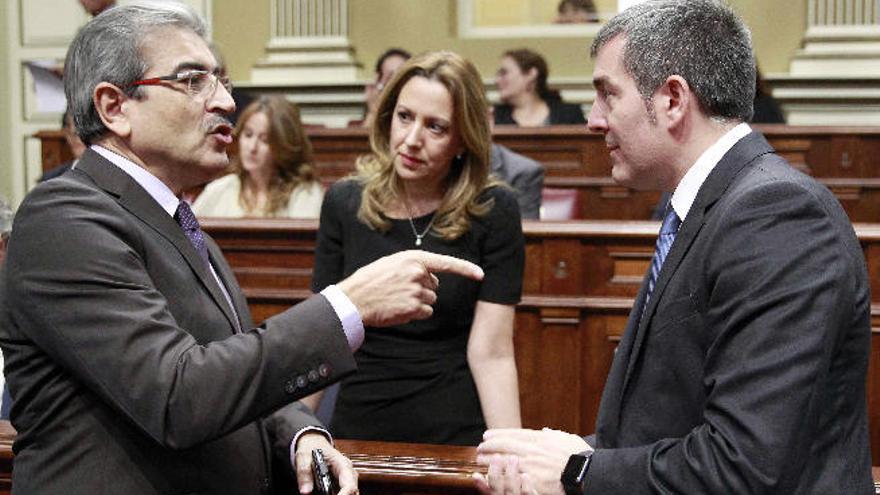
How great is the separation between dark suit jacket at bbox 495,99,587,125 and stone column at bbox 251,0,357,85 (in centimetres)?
173

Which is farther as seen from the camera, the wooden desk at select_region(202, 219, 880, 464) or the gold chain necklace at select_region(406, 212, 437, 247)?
the wooden desk at select_region(202, 219, 880, 464)

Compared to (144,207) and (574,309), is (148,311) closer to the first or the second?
(144,207)

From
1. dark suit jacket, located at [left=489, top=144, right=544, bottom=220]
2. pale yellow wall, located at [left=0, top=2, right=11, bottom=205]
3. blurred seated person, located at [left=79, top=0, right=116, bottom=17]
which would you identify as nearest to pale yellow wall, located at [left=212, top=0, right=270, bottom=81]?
pale yellow wall, located at [left=0, top=2, right=11, bottom=205]

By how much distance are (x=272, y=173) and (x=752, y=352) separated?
333 centimetres

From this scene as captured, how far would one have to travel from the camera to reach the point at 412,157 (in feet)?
8.04

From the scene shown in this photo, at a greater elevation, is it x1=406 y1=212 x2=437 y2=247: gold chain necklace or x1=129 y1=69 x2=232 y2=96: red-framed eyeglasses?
x1=129 y1=69 x2=232 y2=96: red-framed eyeglasses

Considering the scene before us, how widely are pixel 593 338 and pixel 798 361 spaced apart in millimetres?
2004

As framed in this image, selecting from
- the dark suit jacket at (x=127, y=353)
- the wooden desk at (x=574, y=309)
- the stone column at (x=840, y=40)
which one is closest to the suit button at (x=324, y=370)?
the dark suit jacket at (x=127, y=353)

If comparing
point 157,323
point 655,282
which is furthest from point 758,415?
point 157,323

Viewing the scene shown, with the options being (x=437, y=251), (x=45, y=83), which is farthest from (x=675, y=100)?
(x=45, y=83)

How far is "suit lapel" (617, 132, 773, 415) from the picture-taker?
1429mm

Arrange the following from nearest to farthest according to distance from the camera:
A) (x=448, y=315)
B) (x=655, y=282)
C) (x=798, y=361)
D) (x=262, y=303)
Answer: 1. (x=798, y=361)
2. (x=655, y=282)
3. (x=448, y=315)
4. (x=262, y=303)

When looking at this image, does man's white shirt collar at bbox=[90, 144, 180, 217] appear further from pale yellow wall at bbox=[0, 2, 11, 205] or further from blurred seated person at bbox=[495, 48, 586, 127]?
pale yellow wall at bbox=[0, 2, 11, 205]

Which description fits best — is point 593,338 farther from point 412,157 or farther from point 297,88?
point 297,88
